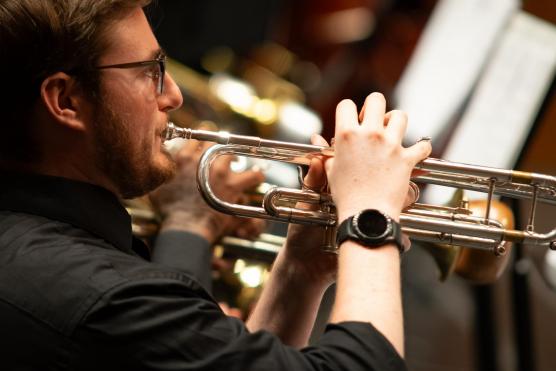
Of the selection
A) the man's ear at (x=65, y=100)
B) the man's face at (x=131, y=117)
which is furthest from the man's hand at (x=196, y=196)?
the man's ear at (x=65, y=100)

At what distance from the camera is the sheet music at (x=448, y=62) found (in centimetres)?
279

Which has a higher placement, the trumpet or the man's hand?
the man's hand

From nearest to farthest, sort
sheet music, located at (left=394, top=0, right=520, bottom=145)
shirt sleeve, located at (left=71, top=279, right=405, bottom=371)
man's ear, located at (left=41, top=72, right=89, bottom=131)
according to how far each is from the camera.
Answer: shirt sleeve, located at (left=71, top=279, right=405, bottom=371), man's ear, located at (left=41, top=72, right=89, bottom=131), sheet music, located at (left=394, top=0, right=520, bottom=145)

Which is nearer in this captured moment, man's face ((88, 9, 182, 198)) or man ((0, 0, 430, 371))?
man ((0, 0, 430, 371))

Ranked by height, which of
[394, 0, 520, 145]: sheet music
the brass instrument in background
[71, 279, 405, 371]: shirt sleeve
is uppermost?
[394, 0, 520, 145]: sheet music

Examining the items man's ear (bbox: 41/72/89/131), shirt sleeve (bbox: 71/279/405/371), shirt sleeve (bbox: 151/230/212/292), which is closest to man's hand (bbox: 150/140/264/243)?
shirt sleeve (bbox: 151/230/212/292)

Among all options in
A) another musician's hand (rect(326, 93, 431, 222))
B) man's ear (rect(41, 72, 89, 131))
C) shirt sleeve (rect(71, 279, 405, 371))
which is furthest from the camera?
man's ear (rect(41, 72, 89, 131))

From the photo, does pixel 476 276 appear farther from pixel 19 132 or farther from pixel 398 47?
pixel 398 47

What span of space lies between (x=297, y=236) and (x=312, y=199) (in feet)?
0.44

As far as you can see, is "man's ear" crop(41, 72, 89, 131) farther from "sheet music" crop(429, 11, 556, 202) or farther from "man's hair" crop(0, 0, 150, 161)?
"sheet music" crop(429, 11, 556, 202)

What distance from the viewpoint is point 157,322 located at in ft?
4.16

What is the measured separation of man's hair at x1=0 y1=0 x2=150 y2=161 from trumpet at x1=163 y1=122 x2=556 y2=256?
208mm

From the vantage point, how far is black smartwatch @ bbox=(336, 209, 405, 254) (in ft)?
4.41

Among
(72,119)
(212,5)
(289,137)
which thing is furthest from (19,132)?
(212,5)
